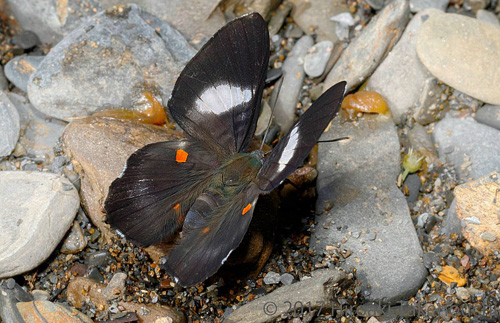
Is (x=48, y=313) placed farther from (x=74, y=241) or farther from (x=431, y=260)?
(x=431, y=260)

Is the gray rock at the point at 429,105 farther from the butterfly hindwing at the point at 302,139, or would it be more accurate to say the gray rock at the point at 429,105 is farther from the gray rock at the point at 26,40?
the gray rock at the point at 26,40

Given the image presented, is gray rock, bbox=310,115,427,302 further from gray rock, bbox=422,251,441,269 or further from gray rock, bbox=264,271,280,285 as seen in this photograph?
gray rock, bbox=264,271,280,285

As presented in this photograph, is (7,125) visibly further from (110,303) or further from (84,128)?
(110,303)

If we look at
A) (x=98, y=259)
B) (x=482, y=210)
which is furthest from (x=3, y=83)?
(x=482, y=210)

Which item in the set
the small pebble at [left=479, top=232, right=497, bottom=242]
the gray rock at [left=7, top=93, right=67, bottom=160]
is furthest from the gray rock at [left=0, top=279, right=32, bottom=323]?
the small pebble at [left=479, top=232, right=497, bottom=242]

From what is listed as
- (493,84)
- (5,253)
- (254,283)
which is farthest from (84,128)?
Answer: (493,84)

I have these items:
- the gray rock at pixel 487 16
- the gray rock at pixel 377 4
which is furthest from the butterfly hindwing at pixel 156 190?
the gray rock at pixel 487 16

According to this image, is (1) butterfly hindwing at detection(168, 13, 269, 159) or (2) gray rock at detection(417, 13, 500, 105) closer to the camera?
(1) butterfly hindwing at detection(168, 13, 269, 159)
